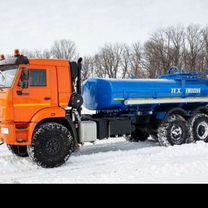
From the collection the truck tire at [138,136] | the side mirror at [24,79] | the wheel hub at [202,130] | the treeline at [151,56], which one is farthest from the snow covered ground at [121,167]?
the treeline at [151,56]

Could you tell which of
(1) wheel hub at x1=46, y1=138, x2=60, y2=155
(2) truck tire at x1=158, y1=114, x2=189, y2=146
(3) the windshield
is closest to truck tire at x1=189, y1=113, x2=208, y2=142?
(2) truck tire at x1=158, y1=114, x2=189, y2=146

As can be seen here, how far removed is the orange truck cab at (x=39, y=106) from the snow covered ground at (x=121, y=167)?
0.55 m

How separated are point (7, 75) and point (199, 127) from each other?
7.21m

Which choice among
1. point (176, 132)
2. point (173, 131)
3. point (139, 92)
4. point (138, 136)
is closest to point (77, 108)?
point (139, 92)

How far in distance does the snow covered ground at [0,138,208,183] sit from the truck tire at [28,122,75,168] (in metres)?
0.24

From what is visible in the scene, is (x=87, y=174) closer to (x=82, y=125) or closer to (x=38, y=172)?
(x=38, y=172)

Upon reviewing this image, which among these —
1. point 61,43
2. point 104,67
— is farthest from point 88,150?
point 61,43

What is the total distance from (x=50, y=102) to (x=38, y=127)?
0.70 meters

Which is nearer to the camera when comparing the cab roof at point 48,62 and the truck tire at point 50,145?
the truck tire at point 50,145

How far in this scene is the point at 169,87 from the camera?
12.7 meters

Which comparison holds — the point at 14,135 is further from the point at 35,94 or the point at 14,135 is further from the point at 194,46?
the point at 194,46

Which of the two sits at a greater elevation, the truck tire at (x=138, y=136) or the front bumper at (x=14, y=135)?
the front bumper at (x=14, y=135)

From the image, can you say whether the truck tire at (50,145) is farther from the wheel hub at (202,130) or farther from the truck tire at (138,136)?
the wheel hub at (202,130)

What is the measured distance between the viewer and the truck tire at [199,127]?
43.2ft
